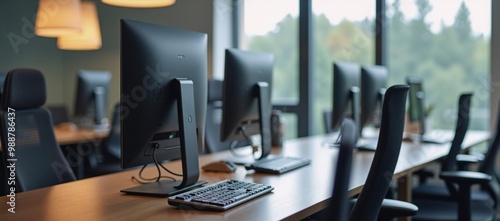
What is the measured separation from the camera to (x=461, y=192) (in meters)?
2.65

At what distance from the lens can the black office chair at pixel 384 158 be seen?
1.56 meters

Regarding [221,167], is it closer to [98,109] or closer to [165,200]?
[165,200]

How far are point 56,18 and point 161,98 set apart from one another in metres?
3.14

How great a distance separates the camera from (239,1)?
589cm

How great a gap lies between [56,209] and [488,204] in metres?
2.29

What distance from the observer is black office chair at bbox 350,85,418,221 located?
1.56 m

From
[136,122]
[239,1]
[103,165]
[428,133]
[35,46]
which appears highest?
[239,1]

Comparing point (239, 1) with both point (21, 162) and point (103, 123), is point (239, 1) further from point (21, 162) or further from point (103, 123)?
point (21, 162)

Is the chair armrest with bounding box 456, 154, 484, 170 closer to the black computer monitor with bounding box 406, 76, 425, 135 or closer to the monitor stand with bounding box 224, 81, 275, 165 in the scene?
the black computer monitor with bounding box 406, 76, 425, 135

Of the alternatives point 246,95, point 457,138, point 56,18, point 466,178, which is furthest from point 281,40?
point 466,178

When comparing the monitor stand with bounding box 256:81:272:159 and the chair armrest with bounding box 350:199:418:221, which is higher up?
the monitor stand with bounding box 256:81:272:159

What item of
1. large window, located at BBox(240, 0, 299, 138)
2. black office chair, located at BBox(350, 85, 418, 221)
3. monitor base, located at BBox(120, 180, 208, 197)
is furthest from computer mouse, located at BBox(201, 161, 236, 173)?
large window, located at BBox(240, 0, 299, 138)

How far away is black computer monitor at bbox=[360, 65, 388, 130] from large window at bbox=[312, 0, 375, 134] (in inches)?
57.7

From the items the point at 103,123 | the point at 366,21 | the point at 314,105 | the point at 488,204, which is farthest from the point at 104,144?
the point at 488,204
